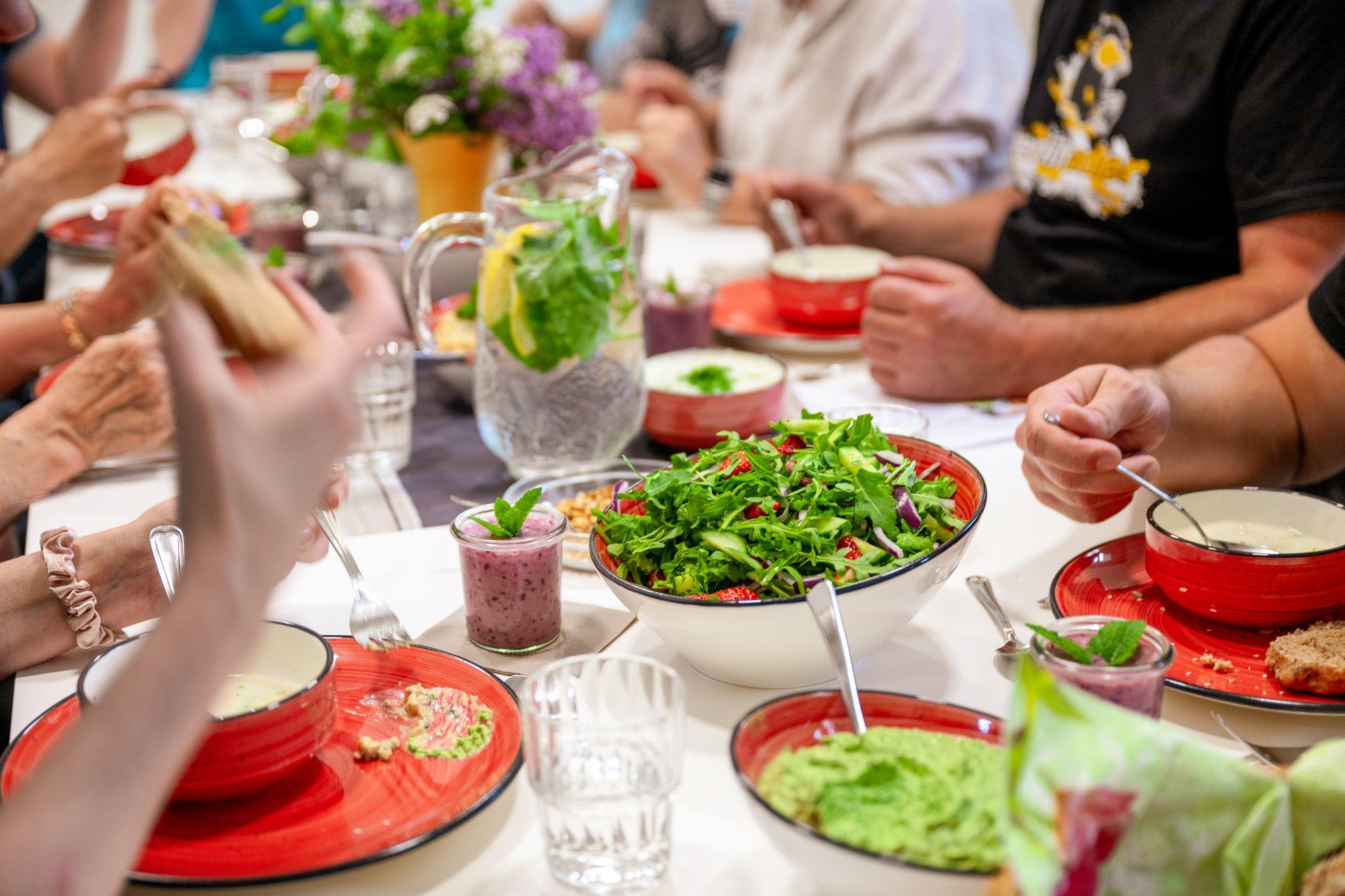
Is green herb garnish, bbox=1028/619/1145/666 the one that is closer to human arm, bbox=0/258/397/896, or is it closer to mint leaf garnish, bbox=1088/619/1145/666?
mint leaf garnish, bbox=1088/619/1145/666

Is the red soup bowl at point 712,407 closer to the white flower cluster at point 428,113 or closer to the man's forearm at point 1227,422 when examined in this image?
the man's forearm at point 1227,422

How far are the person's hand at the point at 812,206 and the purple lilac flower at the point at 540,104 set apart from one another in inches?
14.6

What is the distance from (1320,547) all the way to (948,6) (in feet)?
6.21

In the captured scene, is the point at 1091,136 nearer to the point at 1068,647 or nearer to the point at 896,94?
the point at 896,94

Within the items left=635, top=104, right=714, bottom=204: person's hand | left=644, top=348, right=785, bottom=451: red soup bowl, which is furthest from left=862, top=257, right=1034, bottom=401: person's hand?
left=635, top=104, right=714, bottom=204: person's hand

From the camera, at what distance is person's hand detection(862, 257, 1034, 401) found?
1.54m

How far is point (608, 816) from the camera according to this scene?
69 centimetres

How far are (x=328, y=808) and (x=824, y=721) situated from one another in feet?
1.12

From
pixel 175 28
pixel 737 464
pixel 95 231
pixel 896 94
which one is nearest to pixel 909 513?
pixel 737 464

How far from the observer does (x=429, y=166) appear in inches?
85.0

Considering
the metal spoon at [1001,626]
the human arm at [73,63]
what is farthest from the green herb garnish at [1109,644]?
the human arm at [73,63]

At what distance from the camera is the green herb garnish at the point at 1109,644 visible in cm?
75

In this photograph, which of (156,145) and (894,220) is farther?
(156,145)

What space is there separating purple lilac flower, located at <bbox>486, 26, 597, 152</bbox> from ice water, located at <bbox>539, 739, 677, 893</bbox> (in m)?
1.66
